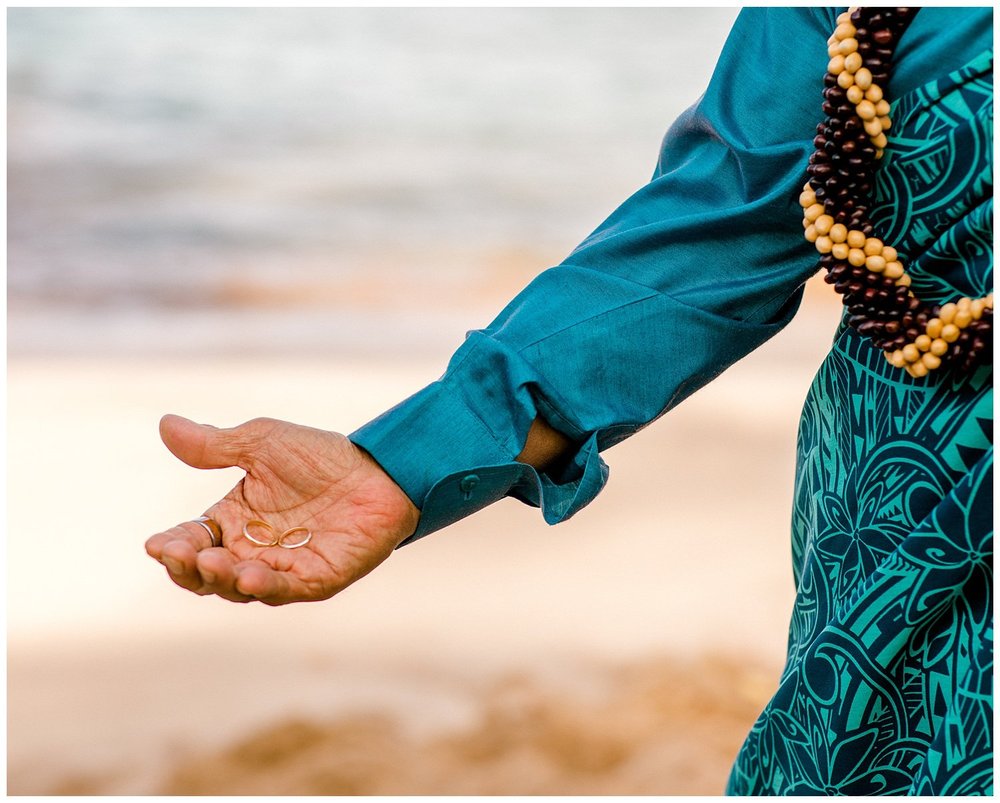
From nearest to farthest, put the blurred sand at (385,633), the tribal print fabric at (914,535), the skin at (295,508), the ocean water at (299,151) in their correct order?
1. the tribal print fabric at (914,535)
2. the skin at (295,508)
3. the blurred sand at (385,633)
4. the ocean water at (299,151)

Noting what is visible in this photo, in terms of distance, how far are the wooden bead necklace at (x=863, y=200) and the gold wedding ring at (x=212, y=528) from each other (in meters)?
0.43

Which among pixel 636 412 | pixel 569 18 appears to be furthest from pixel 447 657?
pixel 569 18

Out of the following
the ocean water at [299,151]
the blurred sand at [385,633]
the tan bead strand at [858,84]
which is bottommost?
the blurred sand at [385,633]

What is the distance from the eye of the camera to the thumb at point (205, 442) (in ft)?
2.55

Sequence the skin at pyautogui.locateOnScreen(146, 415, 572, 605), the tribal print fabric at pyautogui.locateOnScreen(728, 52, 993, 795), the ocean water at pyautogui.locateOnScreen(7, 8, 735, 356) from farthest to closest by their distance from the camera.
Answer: the ocean water at pyautogui.locateOnScreen(7, 8, 735, 356)
the skin at pyautogui.locateOnScreen(146, 415, 572, 605)
the tribal print fabric at pyautogui.locateOnScreen(728, 52, 993, 795)

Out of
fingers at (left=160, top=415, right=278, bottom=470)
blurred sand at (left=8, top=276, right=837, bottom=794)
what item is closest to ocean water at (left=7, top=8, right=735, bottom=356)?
blurred sand at (left=8, top=276, right=837, bottom=794)

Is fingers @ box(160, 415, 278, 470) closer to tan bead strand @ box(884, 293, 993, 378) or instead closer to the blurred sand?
tan bead strand @ box(884, 293, 993, 378)

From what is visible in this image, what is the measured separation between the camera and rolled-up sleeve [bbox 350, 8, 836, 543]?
2.36ft

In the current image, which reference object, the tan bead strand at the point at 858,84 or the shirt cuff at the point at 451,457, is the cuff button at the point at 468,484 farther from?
the tan bead strand at the point at 858,84

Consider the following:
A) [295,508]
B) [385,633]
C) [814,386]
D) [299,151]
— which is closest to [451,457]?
[295,508]

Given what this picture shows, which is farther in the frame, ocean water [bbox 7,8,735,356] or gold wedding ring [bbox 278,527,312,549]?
ocean water [bbox 7,8,735,356]

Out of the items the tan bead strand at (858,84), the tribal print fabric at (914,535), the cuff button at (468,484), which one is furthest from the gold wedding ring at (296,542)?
the tan bead strand at (858,84)

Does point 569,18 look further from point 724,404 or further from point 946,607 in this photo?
point 946,607

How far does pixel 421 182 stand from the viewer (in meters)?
3.62
